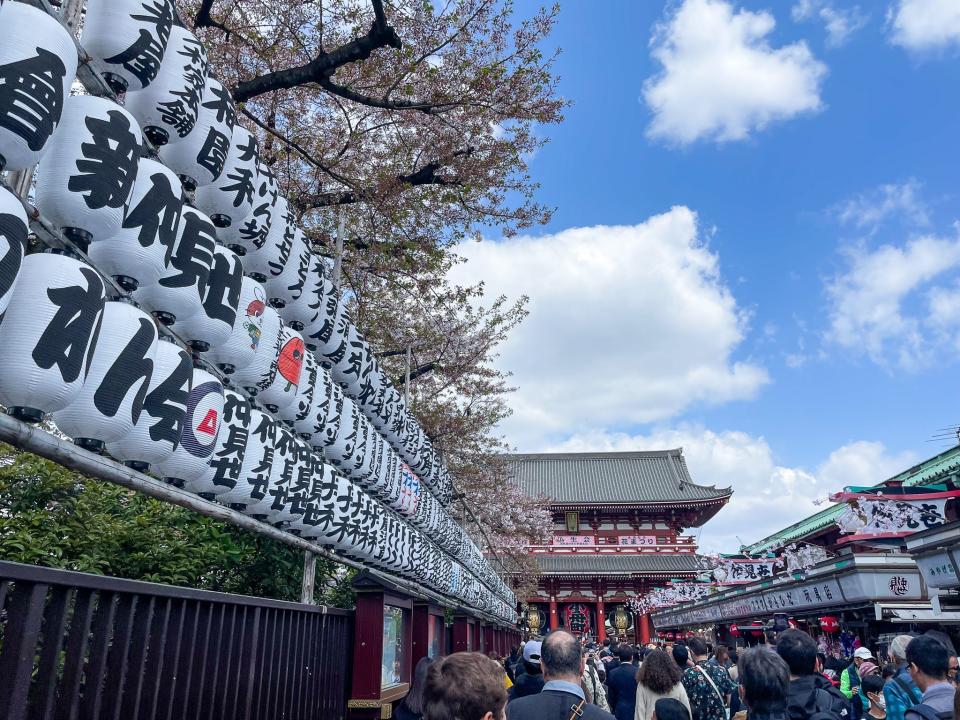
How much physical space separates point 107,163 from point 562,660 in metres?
3.27

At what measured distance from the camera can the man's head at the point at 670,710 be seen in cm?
431

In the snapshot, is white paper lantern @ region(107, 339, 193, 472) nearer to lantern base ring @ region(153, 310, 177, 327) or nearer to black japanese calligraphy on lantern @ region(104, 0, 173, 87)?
lantern base ring @ region(153, 310, 177, 327)

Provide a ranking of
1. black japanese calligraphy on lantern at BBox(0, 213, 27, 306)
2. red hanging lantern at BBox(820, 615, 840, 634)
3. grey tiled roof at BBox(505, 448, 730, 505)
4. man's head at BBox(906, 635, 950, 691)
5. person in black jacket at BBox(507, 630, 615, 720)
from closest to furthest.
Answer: black japanese calligraphy on lantern at BBox(0, 213, 27, 306) → person in black jacket at BBox(507, 630, 615, 720) → man's head at BBox(906, 635, 950, 691) → red hanging lantern at BBox(820, 615, 840, 634) → grey tiled roof at BBox(505, 448, 730, 505)

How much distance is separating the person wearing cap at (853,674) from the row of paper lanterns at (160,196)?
7816mm

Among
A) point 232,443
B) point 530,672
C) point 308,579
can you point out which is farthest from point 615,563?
point 232,443

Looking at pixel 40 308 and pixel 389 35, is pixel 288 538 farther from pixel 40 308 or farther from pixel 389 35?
pixel 389 35

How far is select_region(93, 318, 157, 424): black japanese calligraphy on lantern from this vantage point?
2.82 meters

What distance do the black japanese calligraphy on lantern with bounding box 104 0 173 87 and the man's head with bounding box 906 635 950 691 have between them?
5.62 m

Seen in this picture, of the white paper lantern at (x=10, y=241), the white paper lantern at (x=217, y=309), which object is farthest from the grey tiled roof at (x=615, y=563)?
the white paper lantern at (x=10, y=241)

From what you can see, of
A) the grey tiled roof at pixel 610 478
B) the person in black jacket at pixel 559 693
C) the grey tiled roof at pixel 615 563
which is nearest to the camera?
the person in black jacket at pixel 559 693

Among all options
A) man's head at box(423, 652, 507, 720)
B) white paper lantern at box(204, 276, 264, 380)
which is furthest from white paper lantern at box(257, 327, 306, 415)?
man's head at box(423, 652, 507, 720)

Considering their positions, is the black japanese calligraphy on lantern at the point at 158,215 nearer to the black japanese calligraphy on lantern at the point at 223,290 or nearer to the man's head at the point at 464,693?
the black japanese calligraphy on lantern at the point at 223,290

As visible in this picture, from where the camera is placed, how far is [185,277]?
348cm

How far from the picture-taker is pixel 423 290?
40.4 ft
